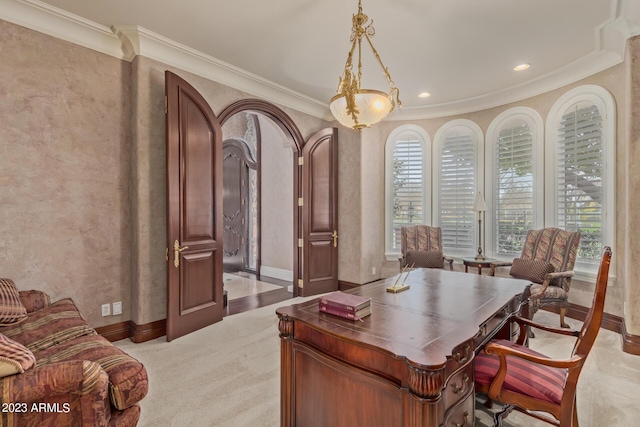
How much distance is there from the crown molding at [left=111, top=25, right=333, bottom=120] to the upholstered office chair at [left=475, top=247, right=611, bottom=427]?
3739 millimetres

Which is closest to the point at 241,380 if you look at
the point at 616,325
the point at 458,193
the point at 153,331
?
the point at 153,331

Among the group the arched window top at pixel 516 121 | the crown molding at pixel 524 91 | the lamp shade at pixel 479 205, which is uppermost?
the crown molding at pixel 524 91

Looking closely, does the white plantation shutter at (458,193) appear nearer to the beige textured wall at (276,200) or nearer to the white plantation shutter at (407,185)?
the white plantation shutter at (407,185)

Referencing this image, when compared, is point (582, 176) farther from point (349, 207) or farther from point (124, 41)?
point (124, 41)

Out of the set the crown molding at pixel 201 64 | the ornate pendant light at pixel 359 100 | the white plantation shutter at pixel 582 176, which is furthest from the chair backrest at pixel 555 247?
the crown molding at pixel 201 64

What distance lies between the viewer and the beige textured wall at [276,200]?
6027 mm

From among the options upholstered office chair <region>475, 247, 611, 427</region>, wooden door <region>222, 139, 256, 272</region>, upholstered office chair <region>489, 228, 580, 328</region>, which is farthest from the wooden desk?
wooden door <region>222, 139, 256, 272</region>

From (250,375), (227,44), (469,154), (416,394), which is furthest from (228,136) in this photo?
(416,394)

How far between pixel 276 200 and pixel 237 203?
125 cm

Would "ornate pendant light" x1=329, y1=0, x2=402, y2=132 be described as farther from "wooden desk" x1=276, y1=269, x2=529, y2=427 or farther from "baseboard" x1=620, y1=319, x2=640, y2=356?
"baseboard" x1=620, y1=319, x2=640, y2=356

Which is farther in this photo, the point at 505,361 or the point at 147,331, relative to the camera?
the point at 147,331

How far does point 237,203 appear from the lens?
23.0 feet

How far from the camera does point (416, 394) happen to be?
122 centimetres

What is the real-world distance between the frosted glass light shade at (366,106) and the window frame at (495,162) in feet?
9.99
